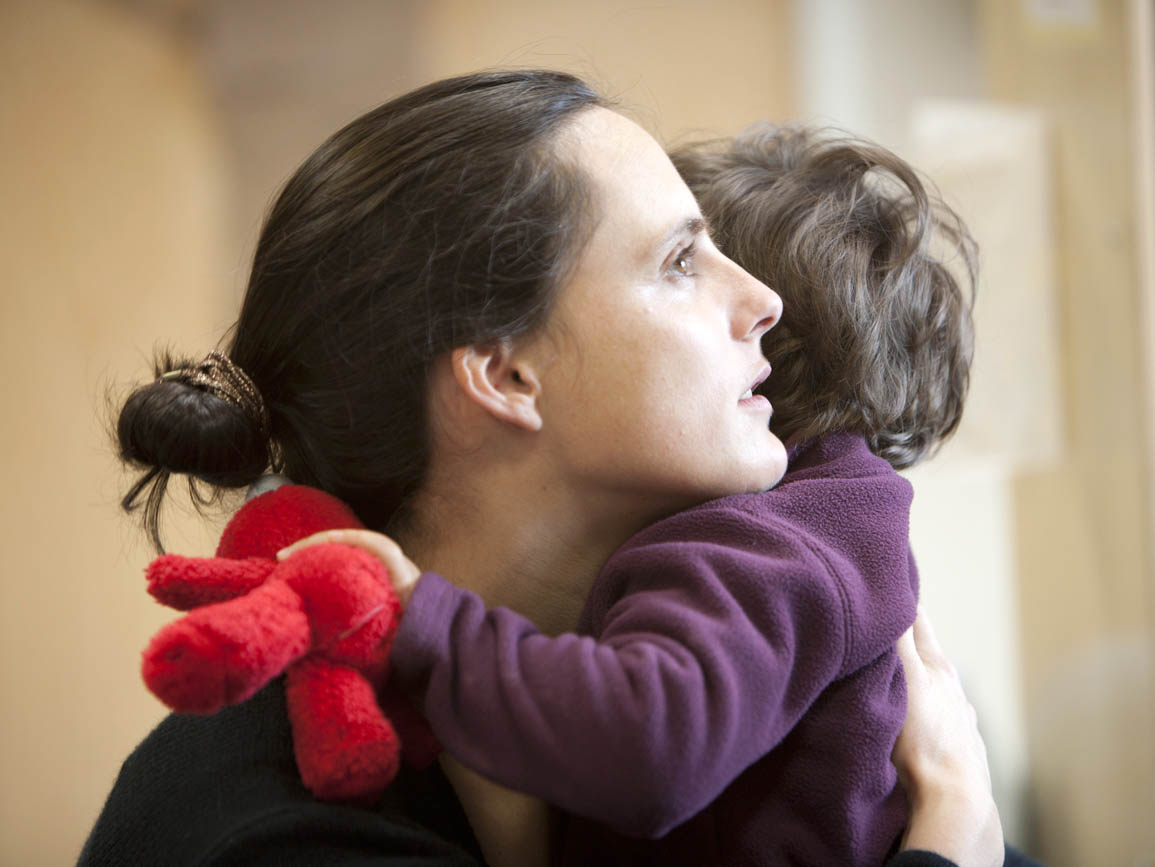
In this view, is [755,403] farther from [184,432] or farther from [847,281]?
[184,432]

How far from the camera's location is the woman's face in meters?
0.91

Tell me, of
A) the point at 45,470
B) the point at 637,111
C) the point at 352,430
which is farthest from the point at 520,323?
the point at 45,470

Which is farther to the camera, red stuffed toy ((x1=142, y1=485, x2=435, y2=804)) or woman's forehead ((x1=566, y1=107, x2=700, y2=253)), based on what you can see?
woman's forehead ((x1=566, y1=107, x2=700, y2=253))

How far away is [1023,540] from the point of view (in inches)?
93.7

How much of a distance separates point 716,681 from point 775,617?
82 mm

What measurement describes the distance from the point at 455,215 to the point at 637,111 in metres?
0.30

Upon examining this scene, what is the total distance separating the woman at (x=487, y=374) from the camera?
0.92 meters

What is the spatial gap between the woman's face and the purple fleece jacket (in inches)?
1.9

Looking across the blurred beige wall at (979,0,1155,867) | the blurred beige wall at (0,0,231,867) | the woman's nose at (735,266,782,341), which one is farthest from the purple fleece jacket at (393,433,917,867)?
the blurred beige wall at (0,0,231,867)

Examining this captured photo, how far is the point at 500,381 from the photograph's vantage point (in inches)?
37.7

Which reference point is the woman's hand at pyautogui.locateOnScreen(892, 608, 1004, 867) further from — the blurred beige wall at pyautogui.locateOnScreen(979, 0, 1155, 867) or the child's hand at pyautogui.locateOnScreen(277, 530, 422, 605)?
the blurred beige wall at pyautogui.locateOnScreen(979, 0, 1155, 867)

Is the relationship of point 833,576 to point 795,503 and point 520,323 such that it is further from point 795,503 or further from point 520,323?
point 520,323

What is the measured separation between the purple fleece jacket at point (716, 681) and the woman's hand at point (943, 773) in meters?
0.03

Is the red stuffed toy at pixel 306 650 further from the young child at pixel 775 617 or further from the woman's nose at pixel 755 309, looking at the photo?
the woman's nose at pixel 755 309
